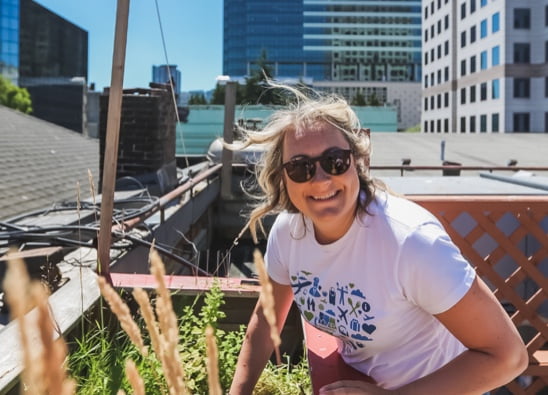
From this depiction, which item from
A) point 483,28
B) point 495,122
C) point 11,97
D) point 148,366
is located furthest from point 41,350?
point 11,97

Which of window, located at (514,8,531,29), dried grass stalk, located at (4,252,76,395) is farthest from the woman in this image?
window, located at (514,8,531,29)

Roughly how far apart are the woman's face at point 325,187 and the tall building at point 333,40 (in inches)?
4316

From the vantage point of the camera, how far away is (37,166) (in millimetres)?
9547

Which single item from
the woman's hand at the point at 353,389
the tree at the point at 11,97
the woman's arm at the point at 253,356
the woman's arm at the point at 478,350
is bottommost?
the woman's arm at the point at 253,356

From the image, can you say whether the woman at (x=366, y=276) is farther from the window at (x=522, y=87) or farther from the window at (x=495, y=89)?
the window at (x=495, y=89)

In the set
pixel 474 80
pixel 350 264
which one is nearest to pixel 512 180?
pixel 350 264

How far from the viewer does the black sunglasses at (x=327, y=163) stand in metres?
1.80

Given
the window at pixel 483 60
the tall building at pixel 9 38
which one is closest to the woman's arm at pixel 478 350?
the window at pixel 483 60

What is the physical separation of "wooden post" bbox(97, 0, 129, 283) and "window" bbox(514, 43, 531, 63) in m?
53.5

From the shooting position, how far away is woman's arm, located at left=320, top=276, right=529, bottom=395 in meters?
1.50

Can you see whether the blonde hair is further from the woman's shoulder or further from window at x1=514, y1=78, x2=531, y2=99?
window at x1=514, y1=78, x2=531, y2=99

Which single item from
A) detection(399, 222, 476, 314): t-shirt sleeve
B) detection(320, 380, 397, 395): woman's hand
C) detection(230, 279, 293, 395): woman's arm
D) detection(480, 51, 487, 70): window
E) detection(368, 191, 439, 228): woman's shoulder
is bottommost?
detection(230, 279, 293, 395): woman's arm

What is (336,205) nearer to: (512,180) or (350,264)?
(350,264)

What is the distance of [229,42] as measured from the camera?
384 ft
